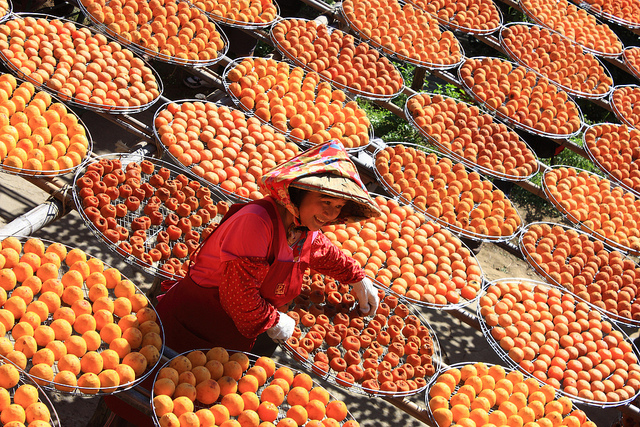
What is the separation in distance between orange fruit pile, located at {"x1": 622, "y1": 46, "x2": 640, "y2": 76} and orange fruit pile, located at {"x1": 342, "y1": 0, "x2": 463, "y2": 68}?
2936 millimetres

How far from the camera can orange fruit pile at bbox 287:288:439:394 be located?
3.72 meters

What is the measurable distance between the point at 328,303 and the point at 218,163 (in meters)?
1.63

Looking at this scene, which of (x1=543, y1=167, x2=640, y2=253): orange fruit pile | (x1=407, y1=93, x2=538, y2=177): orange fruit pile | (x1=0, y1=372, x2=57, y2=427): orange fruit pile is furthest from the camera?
(x1=407, y1=93, x2=538, y2=177): orange fruit pile

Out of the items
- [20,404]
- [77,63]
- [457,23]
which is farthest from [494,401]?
[457,23]

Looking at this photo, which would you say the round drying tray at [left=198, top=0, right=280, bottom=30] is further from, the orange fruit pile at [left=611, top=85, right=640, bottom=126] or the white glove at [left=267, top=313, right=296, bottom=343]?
the orange fruit pile at [left=611, top=85, right=640, bottom=126]

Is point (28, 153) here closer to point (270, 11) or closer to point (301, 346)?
point (301, 346)

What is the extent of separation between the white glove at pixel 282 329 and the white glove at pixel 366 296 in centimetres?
74

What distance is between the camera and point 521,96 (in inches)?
292

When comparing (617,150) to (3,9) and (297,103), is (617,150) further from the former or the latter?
(3,9)

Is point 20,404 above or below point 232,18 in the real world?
below

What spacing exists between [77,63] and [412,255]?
3371 mm

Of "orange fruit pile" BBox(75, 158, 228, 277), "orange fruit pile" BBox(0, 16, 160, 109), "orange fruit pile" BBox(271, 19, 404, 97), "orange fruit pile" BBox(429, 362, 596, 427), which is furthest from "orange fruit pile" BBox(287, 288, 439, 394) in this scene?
"orange fruit pile" BBox(271, 19, 404, 97)

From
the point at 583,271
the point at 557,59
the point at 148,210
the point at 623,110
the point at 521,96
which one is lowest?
the point at 148,210

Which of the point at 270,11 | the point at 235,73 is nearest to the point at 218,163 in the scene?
the point at 235,73
